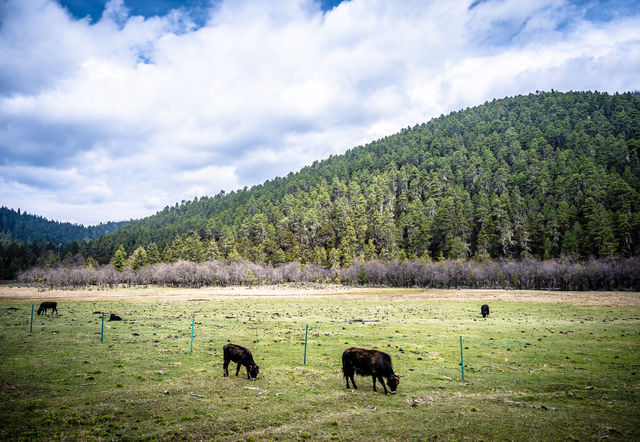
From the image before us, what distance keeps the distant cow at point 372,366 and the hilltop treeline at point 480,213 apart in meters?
109

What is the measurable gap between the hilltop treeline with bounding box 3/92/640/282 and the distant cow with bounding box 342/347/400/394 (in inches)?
4299

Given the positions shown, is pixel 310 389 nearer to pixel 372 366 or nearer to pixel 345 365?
pixel 345 365

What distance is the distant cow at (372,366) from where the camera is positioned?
12.8 metres

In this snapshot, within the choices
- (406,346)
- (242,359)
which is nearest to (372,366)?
(242,359)

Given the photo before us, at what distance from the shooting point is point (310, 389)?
13055 millimetres

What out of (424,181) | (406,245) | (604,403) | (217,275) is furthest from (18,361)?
(424,181)

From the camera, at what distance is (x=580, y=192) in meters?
128

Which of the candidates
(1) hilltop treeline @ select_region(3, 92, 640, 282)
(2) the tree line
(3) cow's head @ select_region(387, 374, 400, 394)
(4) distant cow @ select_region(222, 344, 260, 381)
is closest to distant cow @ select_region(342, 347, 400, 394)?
(3) cow's head @ select_region(387, 374, 400, 394)

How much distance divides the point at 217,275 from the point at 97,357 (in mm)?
107307

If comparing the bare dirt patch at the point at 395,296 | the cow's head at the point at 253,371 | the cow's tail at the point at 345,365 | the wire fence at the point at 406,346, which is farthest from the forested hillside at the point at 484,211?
the cow's tail at the point at 345,365

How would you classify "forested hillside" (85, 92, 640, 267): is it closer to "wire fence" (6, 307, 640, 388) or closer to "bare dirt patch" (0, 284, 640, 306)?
"bare dirt patch" (0, 284, 640, 306)

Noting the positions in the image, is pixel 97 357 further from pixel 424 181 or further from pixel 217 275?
pixel 424 181

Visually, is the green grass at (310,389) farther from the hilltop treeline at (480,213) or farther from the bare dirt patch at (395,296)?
the hilltop treeline at (480,213)

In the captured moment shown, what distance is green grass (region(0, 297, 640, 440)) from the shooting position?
9.38 meters
